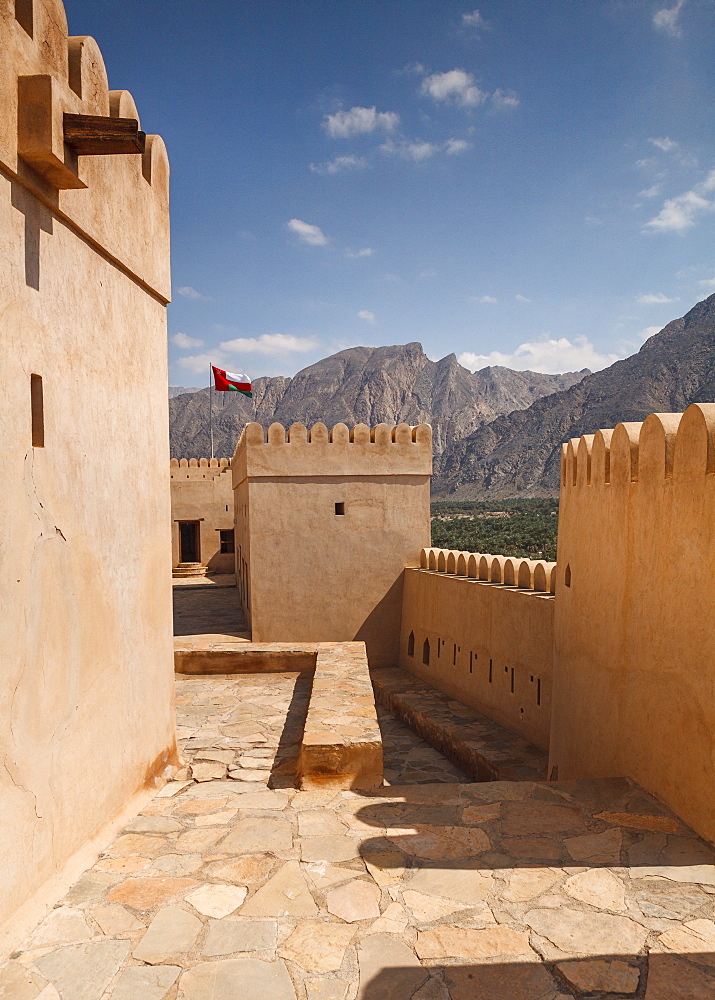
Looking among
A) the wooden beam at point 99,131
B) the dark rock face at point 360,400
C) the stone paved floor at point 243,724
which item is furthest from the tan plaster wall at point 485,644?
the dark rock face at point 360,400

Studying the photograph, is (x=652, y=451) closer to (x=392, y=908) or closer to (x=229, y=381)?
(x=392, y=908)

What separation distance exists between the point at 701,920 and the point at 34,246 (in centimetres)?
371

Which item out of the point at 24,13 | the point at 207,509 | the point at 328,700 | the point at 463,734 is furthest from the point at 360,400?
the point at 24,13

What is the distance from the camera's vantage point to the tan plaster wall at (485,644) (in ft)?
24.0

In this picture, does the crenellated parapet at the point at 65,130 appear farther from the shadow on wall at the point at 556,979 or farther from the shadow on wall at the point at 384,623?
the shadow on wall at the point at 384,623

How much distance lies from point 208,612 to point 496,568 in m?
6.38

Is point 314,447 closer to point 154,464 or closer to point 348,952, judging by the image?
point 154,464

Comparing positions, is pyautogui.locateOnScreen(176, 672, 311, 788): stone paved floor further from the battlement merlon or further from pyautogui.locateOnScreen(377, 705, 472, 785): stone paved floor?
the battlement merlon

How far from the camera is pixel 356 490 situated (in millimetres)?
10859

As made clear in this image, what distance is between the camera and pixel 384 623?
11.0 meters

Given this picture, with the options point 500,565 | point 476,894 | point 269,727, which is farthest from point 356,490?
point 476,894

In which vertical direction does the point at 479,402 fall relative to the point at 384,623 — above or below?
above

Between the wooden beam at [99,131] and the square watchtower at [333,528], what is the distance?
→ 753 cm

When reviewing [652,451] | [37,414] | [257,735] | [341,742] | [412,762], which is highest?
[37,414]
